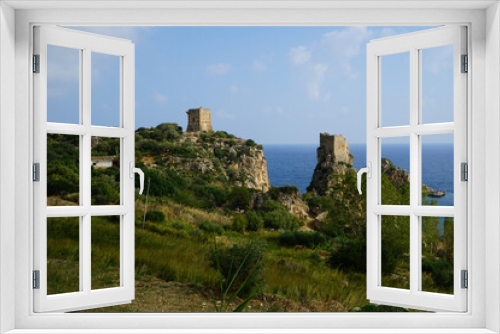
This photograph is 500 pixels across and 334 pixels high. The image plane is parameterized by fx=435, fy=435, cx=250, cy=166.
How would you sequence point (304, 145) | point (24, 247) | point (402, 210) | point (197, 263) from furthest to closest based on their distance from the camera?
1. point (304, 145)
2. point (197, 263)
3. point (402, 210)
4. point (24, 247)

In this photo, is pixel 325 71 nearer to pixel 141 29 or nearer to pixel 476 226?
pixel 141 29

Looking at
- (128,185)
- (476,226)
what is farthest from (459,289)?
(128,185)

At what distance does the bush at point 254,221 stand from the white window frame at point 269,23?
28.9 ft

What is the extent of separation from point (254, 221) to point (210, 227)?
3.83 ft

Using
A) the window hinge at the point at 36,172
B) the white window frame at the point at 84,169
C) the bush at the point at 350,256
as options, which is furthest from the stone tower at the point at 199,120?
the window hinge at the point at 36,172

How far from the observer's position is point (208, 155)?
1202cm

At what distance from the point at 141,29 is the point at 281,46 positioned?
3471 mm

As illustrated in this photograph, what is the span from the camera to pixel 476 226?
2.05 m

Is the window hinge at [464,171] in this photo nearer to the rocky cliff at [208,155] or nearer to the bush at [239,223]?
the bush at [239,223]

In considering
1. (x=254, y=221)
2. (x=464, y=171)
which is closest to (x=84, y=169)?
(x=464, y=171)

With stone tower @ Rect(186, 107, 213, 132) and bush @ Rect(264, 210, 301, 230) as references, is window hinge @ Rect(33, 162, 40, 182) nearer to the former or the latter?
stone tower @ Rect(186, 107, 213, 132)

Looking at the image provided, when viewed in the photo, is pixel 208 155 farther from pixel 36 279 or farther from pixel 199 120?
pixel 36 279

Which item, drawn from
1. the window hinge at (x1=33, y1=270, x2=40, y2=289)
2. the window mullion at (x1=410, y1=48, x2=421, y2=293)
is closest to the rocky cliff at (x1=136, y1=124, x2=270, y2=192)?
the window mullion at (x1=410, y1=48, x2=421, y2=293)

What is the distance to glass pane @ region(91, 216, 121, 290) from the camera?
259 inches
